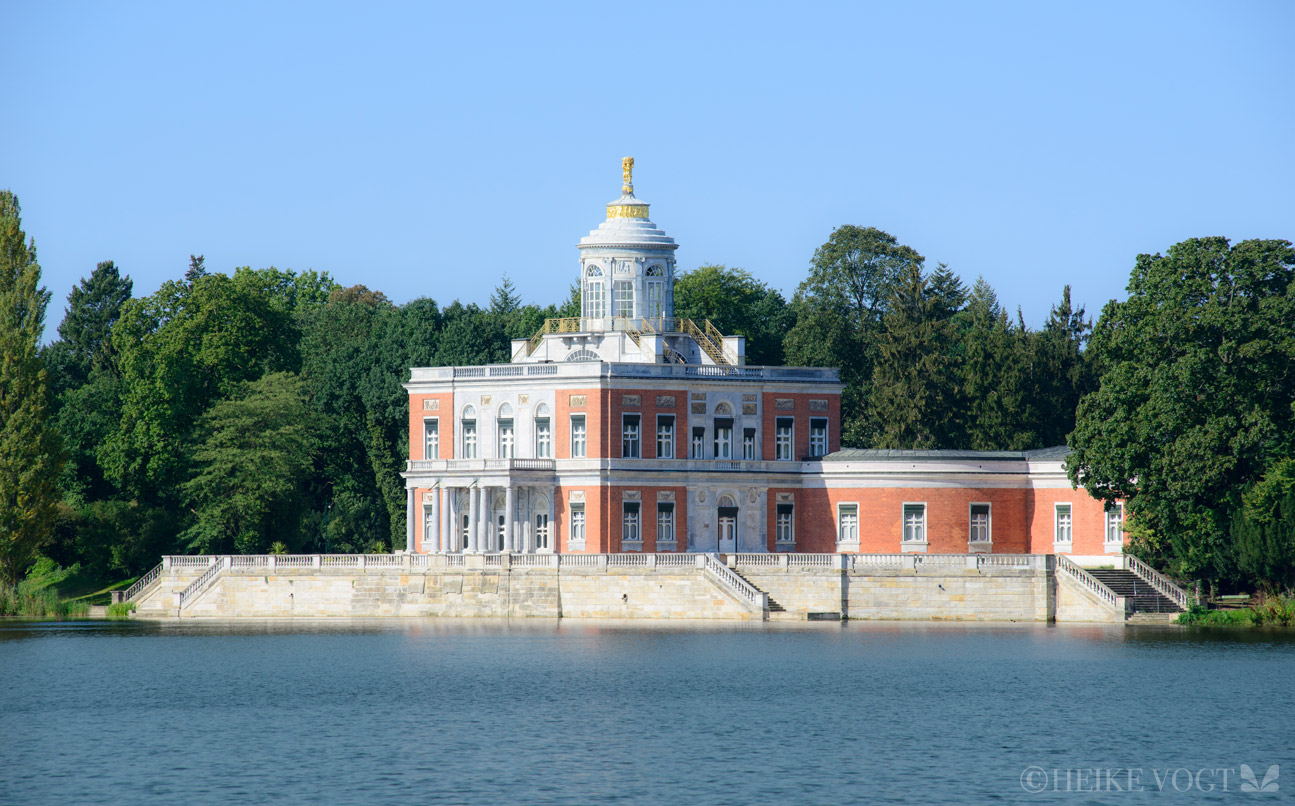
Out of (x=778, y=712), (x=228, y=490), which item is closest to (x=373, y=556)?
(x=228, y=490)

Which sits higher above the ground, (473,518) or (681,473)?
(681,473)

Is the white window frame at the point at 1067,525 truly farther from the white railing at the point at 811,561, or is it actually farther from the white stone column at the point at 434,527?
the white stone column at the point at 434,527

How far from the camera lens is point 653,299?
7744 centimetres

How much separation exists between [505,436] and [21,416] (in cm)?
1659

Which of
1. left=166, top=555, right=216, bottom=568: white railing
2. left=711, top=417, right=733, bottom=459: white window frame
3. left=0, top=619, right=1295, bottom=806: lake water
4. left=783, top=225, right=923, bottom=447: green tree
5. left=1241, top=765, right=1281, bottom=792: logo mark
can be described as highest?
left=783, top=225, right=923, bottom=447: green tree

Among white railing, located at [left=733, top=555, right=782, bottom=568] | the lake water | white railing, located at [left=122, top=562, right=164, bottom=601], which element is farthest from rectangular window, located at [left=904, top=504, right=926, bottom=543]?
white railing, located at [left=122, top=562, right=164, bottom=601]

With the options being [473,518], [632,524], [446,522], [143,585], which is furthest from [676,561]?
[143,585]

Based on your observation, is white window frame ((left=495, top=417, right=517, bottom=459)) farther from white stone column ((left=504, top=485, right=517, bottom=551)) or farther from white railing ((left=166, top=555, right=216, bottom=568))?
white railing ((left=166, top=555, right=216, bottom=568))

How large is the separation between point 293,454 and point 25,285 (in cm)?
1410

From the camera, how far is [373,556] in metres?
68.8

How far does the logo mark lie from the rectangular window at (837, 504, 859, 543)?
1447 inches

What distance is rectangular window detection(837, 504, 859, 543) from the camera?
241 ft

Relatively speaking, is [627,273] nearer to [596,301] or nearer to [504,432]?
[596,301]

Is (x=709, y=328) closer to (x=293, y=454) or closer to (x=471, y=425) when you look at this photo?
(x=471, y=425)
